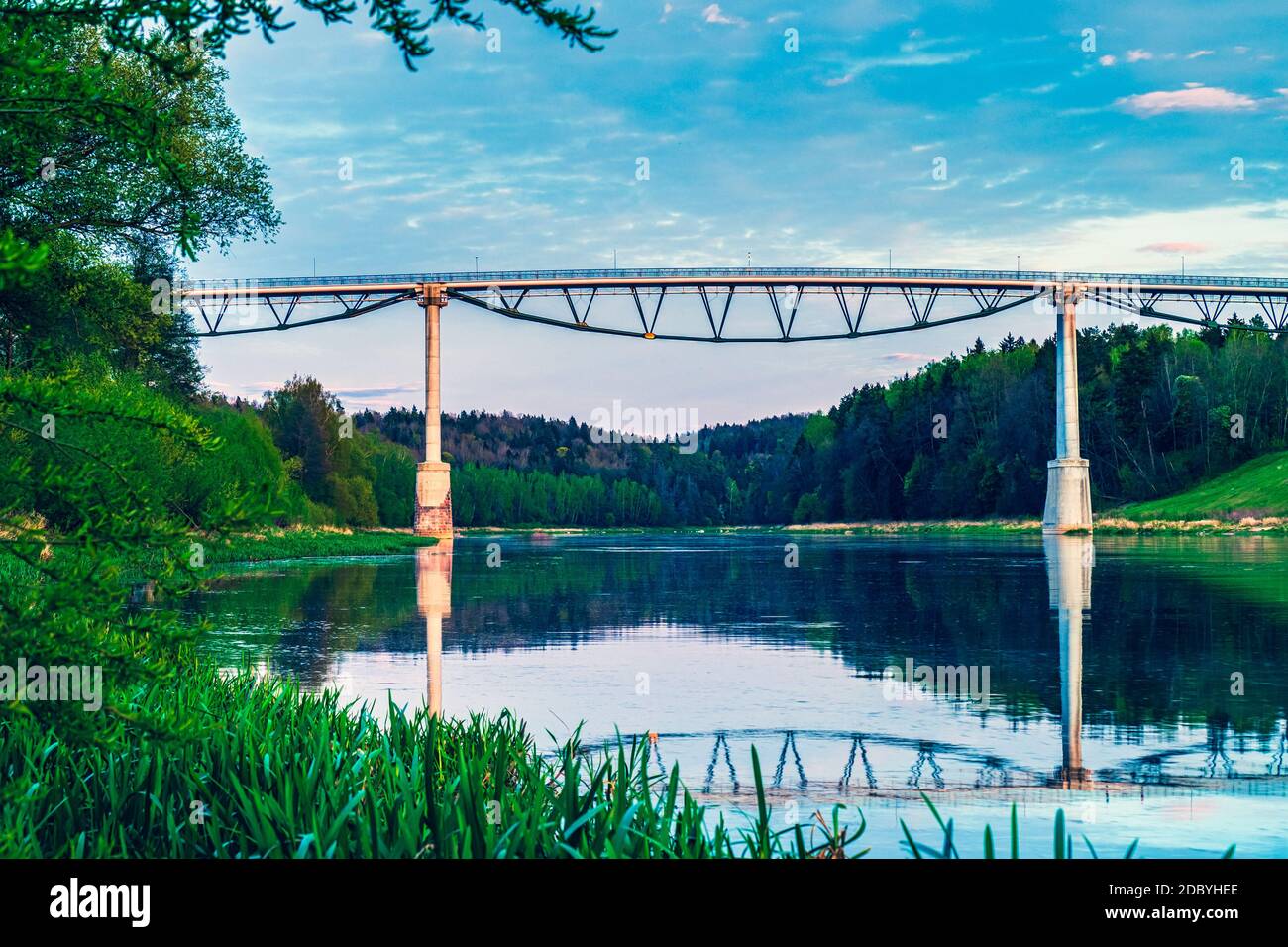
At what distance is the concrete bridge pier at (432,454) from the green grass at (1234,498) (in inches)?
2134

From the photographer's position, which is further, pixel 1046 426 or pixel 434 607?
pixel 1046 426

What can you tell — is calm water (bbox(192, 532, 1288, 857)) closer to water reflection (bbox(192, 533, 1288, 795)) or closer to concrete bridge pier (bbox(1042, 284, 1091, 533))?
water reflection (bbox(192, 533, 1288, 795))

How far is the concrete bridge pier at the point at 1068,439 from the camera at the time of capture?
72.7m

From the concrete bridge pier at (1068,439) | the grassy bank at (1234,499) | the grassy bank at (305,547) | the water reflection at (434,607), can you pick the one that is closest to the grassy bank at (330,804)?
the water reflection at (434,607)

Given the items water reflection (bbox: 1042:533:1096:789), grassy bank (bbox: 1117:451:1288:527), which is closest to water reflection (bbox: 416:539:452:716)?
water reflection (bbox: 1042:533:1096:789)

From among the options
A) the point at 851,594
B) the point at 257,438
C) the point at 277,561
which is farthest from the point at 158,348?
the point at 851,594

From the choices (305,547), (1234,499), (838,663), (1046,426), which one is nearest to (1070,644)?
(838,663)

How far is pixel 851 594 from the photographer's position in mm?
28422

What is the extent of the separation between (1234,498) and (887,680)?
89168mm

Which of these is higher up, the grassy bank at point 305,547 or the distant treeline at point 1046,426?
the distant treeline at point 1046,426

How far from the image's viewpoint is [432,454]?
74.1 meters

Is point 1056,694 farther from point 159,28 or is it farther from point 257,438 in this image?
point 257,438

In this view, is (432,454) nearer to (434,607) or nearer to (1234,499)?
(434,607)

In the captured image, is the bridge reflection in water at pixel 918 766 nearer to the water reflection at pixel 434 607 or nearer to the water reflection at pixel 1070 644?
the water reflection at pixel 1070 644
